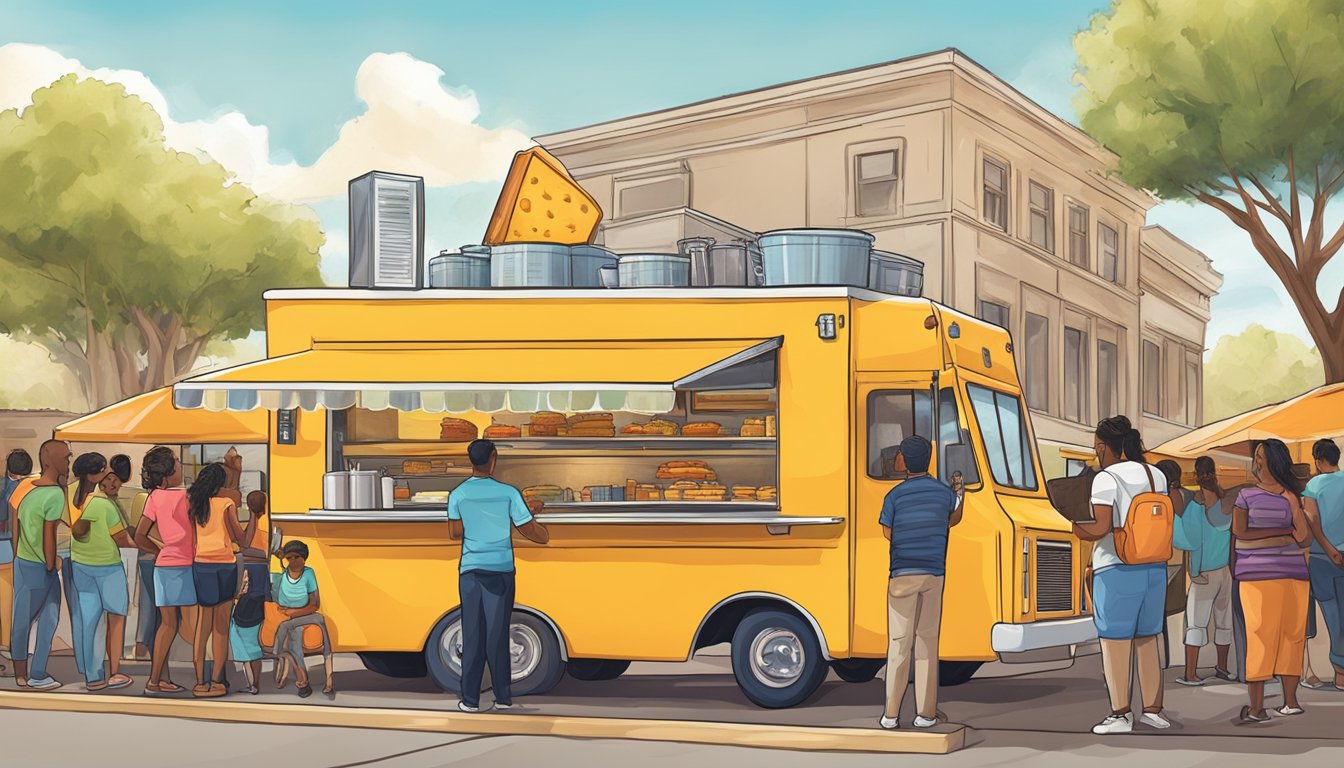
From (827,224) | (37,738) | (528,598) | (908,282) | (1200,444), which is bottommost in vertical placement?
(37,738)

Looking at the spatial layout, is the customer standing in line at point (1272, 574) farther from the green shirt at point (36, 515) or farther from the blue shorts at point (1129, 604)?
the green shirt at point (36, 515)

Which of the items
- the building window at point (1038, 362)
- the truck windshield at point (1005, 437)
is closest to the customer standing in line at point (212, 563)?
the truck windshield at point (1005, 437)

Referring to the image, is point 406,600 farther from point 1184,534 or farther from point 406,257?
point 1184,534

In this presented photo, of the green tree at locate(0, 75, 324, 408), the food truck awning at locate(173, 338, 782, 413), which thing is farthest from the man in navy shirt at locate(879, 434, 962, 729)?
the green tree at locate(0, 75, 324, 408)

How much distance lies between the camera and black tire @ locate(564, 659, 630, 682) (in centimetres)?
1364

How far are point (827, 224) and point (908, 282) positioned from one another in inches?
767

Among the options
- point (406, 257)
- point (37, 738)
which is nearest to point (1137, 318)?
point (406, 257)

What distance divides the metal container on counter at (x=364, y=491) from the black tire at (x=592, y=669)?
216cm

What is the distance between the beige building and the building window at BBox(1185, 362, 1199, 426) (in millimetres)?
5071

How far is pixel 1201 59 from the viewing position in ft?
87.4

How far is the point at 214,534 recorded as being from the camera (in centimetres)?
1236

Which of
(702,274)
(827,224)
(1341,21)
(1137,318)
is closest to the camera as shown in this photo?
(702,274)

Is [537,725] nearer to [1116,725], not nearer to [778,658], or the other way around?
[778,658]

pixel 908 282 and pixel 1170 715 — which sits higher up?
pixel 908 282
